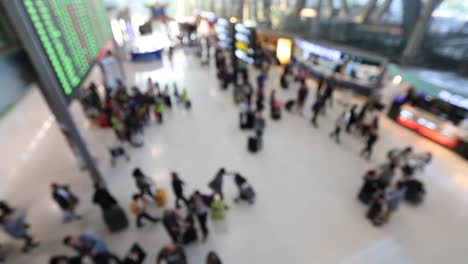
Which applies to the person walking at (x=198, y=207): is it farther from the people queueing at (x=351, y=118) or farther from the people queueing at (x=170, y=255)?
the people queueing at (x=351, y=118)

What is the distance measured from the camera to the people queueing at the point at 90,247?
4156 mm

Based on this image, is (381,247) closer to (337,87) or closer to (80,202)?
(80,202)

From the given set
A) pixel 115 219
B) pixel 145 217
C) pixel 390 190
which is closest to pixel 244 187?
pixel 145 217

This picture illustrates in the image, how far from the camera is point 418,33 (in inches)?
300

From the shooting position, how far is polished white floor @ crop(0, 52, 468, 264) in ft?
16.7

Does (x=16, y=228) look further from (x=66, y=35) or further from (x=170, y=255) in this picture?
(x=66, y=35)

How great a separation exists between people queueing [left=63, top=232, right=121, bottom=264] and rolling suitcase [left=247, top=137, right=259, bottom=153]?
4815 mm

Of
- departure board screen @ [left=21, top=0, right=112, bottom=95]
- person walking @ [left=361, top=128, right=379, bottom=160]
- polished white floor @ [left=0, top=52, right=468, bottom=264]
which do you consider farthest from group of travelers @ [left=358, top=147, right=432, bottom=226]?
departure board screen @ [left=21, top=0, right=112, bottom=95]

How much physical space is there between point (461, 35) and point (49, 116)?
16.7m

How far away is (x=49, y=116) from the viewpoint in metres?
11.2

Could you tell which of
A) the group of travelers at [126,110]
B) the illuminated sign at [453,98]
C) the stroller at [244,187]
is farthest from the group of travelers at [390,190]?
the group of travelers at [126,110]

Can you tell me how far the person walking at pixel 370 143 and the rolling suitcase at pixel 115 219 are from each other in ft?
24.0

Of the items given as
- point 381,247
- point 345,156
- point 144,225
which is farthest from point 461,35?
point 144,225

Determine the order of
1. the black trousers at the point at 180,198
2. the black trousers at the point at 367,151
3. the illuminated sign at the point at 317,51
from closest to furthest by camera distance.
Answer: the black trousers at the point at 180,198 → the black trousers at the point at 367,151 → the illuminated sign at the point at 317,51
